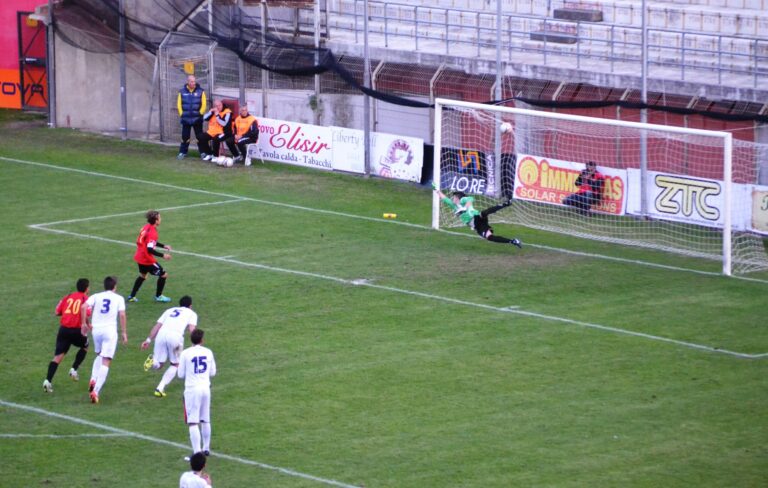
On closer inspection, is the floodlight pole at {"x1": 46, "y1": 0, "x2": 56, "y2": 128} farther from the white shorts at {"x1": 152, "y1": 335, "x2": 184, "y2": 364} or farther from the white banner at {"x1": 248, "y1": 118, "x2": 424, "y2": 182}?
the white shorts at {"x1": 152, "y1": 335, "x2": 184, "y2": 364}

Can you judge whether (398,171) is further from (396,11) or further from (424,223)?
(396,11)

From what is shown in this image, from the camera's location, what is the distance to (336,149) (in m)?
34.6

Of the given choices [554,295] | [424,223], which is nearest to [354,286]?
[554,295]

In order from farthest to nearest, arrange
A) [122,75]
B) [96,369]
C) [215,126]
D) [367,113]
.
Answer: [122,75], [215,126], [367,113], [96,369]

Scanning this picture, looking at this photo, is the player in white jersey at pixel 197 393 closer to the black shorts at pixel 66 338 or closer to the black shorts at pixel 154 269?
the black shorts at pixel 66 338

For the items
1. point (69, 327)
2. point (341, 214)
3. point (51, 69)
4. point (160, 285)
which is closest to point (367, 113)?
point (341, 214)

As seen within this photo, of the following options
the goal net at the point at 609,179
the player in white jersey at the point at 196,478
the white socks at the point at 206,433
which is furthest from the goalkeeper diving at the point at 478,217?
the player in white jersey at the point at 196,478

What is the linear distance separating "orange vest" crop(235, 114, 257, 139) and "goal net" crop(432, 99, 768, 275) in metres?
5.31

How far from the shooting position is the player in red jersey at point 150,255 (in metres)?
22.3

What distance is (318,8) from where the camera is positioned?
3525 centimetres

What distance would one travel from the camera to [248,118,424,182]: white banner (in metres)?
33.5

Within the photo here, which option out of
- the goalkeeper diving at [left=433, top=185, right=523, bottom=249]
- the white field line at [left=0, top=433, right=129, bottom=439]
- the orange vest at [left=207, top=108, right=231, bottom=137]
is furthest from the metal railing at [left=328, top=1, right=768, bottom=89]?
the white field line at [left=0, top=433, right=129, bottom=439]

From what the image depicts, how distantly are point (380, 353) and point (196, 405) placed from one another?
4.94m

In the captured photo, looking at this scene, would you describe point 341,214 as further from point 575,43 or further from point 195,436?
point 195,436
